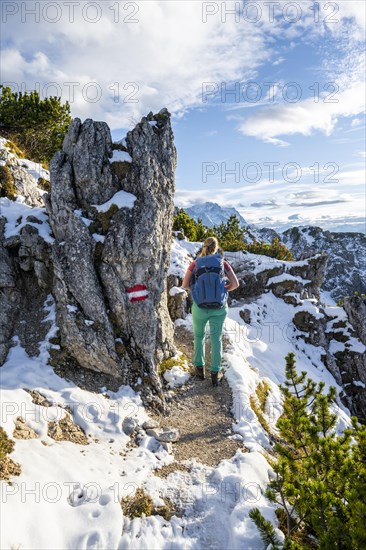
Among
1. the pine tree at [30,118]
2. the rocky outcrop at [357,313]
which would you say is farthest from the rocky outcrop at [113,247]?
the rocky outcrop at [357,313]

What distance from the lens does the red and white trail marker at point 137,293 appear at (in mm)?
11875

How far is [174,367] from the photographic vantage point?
12.7m

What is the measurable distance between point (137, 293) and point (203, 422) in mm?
4764

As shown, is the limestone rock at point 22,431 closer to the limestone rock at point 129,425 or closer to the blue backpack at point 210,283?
the limestone rock at point 129,425

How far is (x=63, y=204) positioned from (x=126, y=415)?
7.83 meters

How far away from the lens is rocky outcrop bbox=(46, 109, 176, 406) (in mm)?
11102

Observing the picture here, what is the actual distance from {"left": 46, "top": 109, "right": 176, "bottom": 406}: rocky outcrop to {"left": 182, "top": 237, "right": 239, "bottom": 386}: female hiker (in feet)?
6.00

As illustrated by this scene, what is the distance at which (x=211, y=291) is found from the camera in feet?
34.7

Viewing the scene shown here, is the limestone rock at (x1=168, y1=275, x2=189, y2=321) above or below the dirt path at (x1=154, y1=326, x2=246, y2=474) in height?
above

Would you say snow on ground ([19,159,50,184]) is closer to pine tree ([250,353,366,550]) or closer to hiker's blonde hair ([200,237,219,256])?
hiker's blonde hair ([200,237,219,256])

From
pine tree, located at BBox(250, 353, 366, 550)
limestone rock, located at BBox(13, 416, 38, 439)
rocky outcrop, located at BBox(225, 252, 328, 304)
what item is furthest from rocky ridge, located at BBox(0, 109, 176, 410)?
rocky outcrop, located at BBox(225, 252, 328, 304)

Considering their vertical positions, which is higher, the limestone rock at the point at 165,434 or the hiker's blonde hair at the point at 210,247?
the hiker's blonde hair at the point at 210,247

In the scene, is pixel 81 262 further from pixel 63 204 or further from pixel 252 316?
pixel 252 316

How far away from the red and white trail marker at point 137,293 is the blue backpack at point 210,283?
207 centimetres
